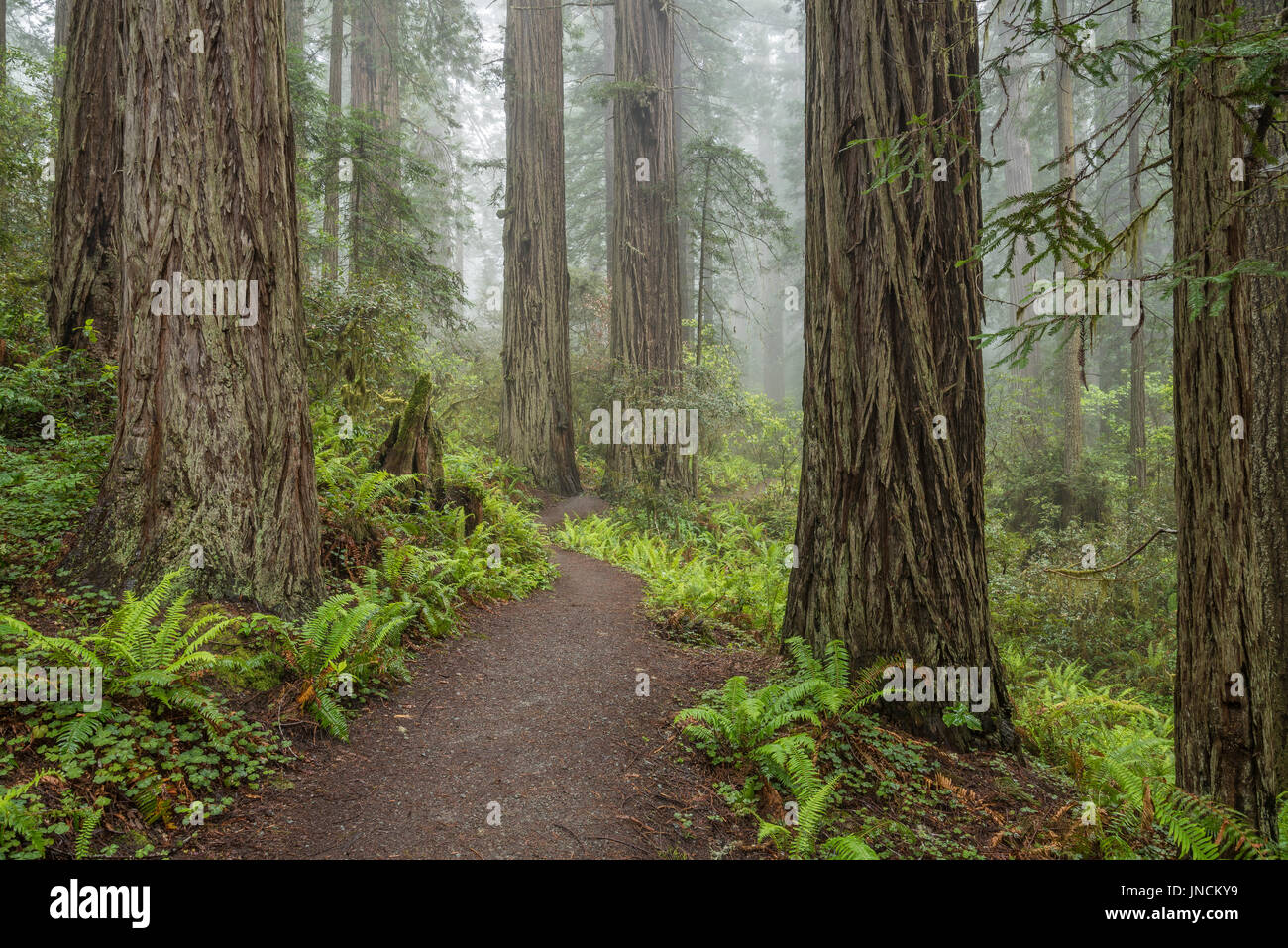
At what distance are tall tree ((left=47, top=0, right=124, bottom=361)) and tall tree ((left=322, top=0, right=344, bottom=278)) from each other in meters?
2.65

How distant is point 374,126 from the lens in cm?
1103

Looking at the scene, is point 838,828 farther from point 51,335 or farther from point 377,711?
point 51,335

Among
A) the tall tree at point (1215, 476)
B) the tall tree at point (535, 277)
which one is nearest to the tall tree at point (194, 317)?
the tall tree at point (1215, 476)

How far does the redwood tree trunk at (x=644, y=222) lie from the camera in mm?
12055

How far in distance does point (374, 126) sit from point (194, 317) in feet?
28.1

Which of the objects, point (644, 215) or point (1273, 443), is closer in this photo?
point (1273, 443)

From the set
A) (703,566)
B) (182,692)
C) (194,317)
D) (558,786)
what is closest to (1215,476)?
(558,786)

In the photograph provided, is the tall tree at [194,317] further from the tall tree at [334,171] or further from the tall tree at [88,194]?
the tall tree at [334,171]

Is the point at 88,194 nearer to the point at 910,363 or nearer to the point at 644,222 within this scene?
the point at 910,363

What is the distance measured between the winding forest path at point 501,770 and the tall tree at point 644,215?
6.99m

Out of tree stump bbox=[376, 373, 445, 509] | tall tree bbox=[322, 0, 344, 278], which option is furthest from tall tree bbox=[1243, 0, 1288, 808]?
tall tree bbox=[322, 0, 344, 278]

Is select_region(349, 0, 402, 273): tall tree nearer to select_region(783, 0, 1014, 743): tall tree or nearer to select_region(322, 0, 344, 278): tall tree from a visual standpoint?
select_region(322, 0, 344, 278): tall tree
